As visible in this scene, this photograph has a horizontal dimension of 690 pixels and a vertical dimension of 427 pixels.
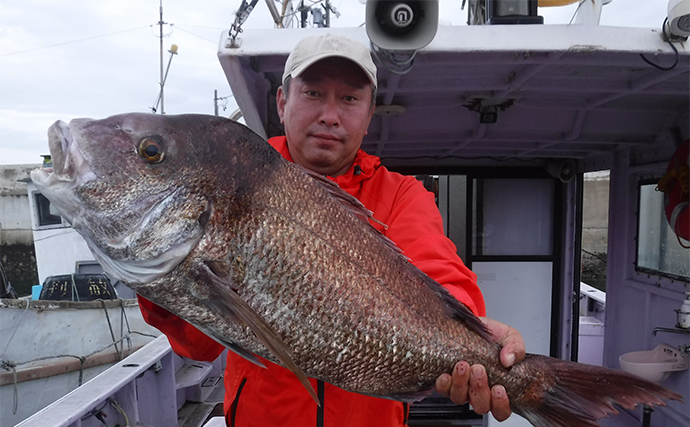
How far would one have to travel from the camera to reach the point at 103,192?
128 centimetres

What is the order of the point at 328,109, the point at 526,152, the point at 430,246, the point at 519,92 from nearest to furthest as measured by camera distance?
the point at 430,246
the point at 328,109
the point at 519,92
the point at 526,152

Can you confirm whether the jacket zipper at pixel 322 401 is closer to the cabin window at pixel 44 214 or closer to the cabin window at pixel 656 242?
the cabin window at pixel 656 242

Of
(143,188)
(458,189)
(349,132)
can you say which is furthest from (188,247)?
(458,189)

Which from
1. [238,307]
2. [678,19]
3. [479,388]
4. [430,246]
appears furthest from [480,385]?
[678,19]

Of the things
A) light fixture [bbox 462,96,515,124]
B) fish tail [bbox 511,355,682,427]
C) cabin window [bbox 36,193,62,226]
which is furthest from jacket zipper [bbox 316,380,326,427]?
cabin window [bbox 36,193,62,226]

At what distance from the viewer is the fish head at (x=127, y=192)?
1.27 meters

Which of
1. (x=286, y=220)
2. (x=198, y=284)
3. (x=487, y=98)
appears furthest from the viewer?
(x=487, y=98)

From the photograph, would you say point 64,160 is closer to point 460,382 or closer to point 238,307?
point 238,307

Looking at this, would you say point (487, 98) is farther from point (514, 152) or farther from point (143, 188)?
point (143, 188)

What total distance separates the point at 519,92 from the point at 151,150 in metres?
2.93

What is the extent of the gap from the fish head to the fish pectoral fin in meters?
0.12

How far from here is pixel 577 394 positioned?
1890 mm

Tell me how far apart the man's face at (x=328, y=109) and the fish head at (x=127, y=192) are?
30.6 inches

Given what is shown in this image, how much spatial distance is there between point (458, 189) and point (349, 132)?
455 cm
